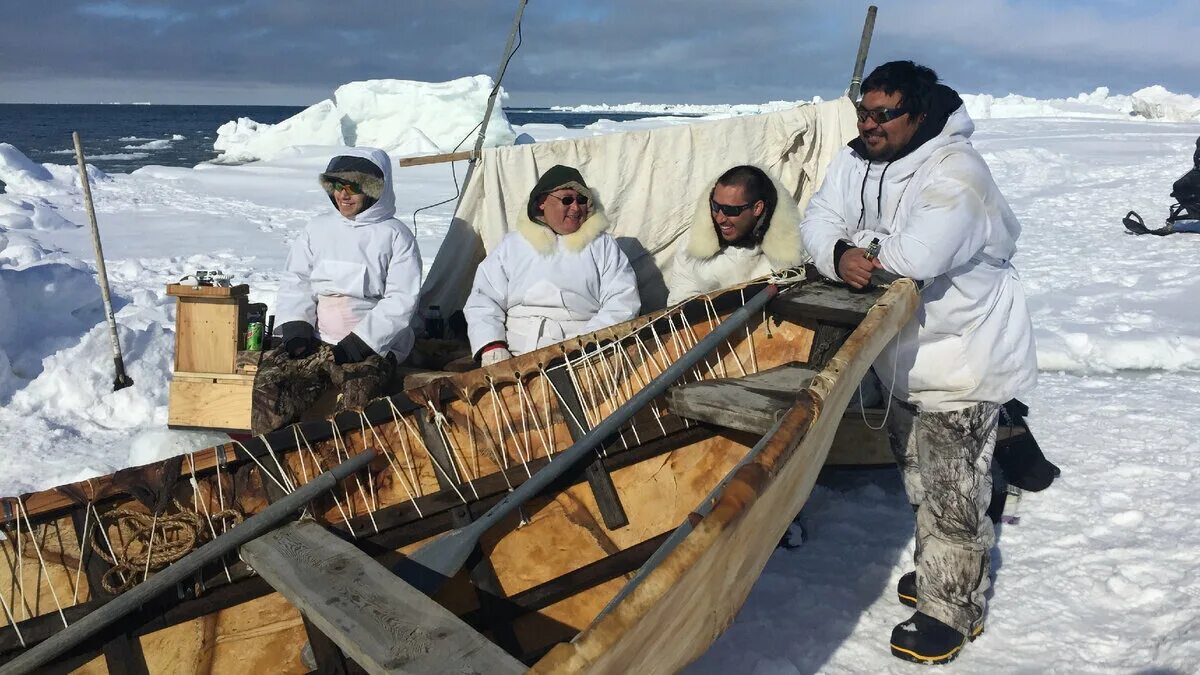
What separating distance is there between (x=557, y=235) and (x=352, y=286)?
986 millimetres

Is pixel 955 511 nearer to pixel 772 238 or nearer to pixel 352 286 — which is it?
pixel 772 238

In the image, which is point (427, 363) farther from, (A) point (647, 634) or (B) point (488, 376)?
(A) point (647, 634)

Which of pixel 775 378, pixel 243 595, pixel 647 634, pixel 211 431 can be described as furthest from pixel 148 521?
pixel 211 431

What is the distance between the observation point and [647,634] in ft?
4.52

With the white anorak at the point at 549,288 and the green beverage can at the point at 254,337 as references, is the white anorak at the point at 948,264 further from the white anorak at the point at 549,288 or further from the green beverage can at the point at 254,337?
the green beverage can at the point at 254,337

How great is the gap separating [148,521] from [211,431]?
2.12 metres

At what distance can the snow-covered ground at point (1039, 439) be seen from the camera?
2.45 meters

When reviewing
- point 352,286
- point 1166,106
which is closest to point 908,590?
point 352,286

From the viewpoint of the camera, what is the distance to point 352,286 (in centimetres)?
367

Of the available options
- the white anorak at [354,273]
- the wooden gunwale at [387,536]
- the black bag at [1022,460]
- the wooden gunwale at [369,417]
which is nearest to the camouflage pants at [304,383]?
the white anorak at [354,273]

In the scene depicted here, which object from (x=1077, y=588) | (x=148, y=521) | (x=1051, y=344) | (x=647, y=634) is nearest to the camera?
(x=647, y=634)

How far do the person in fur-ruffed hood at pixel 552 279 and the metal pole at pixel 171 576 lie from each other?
51.3 inches

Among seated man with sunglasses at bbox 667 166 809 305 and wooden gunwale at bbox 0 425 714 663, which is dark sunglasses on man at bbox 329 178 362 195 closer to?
seated man with sunglasses at bbox 667 166 809 305

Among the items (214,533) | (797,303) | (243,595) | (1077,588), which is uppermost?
(797,303)
